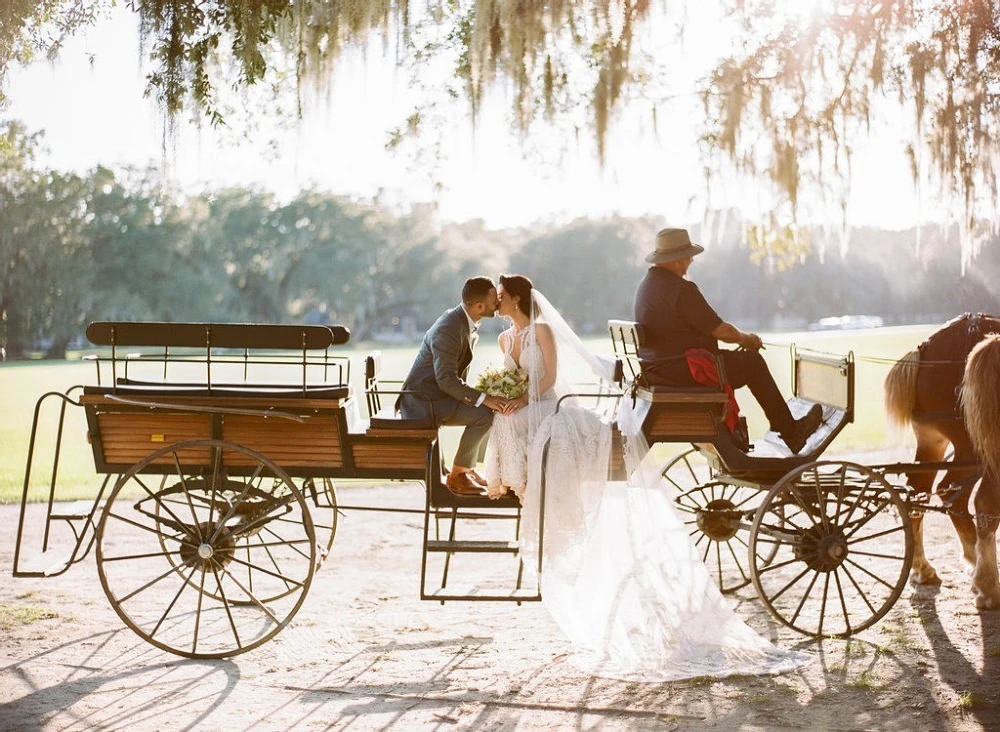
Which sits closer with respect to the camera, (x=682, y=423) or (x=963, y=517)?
(x=682, y=423)

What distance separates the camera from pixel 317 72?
792cm

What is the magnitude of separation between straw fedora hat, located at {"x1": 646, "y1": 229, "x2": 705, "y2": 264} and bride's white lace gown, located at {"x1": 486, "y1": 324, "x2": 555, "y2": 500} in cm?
89

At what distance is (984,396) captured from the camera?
621cm

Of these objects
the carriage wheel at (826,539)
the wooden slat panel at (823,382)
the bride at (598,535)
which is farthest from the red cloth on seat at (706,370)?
the wooden slat panel at (823,382)

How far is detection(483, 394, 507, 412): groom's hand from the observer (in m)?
5.89

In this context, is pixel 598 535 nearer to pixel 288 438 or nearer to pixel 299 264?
pixel 288 438

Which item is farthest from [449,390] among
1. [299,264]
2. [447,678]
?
[299,264]

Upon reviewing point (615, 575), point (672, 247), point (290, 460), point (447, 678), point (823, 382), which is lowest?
point (447, 678)

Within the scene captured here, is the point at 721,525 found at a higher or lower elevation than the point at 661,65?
lower

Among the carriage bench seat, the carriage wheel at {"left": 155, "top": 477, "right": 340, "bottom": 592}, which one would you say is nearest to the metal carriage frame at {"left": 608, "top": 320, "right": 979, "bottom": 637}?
the carriage bench seat

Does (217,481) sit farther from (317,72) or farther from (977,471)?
(977,471)

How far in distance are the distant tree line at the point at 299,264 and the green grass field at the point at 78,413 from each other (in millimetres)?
3380

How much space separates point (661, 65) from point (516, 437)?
544 centimetres

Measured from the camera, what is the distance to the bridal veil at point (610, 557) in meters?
5.64
